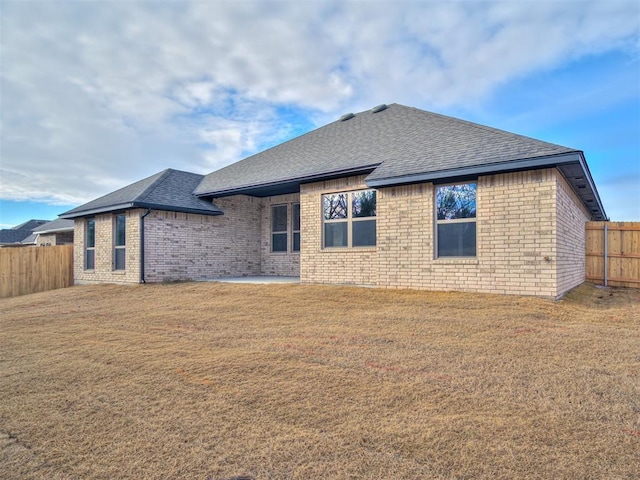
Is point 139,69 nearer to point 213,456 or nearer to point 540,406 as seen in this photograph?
point 213,456

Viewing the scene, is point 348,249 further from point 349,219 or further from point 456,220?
point 456,220

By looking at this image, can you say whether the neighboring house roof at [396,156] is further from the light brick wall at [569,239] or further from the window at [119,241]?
the window at [119,241]

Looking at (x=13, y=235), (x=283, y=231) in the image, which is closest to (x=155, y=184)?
(x=283, y=231)

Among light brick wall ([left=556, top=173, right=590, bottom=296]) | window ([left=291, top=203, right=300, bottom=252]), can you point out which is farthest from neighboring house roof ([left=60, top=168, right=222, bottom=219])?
light brick wall ([left=556, top=173, right=590, bottom=296])

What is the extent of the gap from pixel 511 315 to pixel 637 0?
739 centimetres

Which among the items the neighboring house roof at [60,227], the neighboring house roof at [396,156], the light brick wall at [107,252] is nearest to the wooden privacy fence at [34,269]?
the light brick wall at [107,252]

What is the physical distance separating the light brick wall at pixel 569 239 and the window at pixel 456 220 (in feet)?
5.44

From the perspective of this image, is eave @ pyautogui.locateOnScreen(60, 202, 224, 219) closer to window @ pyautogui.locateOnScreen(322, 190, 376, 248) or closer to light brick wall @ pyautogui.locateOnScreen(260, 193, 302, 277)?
light brick wall @ pyautogui.locateOnScreen(260, 193, 302, 277)

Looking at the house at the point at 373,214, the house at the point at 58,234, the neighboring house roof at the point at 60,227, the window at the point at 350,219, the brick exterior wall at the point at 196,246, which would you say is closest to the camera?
the house at the point at 373,214

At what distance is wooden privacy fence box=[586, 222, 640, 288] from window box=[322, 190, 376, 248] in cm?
781

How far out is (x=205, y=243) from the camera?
14734 mm

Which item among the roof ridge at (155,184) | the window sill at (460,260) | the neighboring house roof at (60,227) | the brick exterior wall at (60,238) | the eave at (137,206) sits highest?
the roof ridge at (155,184)

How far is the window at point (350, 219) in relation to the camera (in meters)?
10.6

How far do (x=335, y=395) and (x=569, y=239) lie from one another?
861 centimetres
